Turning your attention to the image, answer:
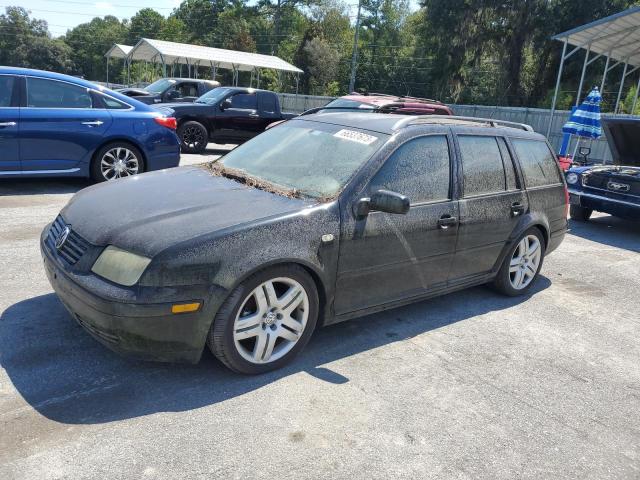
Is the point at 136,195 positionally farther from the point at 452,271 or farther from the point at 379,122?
the point at 452,271

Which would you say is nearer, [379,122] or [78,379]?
[78,379]

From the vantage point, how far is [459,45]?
36344mm

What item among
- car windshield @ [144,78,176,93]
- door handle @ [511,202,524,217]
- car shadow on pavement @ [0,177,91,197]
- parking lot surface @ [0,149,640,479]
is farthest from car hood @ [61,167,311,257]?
car windshield @ [144,78,176,93]

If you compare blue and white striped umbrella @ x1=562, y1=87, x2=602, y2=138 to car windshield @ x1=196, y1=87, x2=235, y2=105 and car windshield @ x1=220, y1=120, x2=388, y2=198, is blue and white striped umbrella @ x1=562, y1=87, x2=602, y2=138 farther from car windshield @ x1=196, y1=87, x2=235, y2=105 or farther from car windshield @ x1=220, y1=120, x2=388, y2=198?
car windshield @ x1=220, y1=120, x2=388, y2=198

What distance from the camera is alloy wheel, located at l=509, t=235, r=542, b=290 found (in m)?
4.94

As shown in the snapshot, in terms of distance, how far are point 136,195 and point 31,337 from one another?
1104 mm

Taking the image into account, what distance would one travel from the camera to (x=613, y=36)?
1666cm

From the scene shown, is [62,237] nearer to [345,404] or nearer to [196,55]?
[345,404]

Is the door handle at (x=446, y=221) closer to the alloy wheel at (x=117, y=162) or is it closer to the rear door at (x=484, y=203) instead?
the rear door at (x=484, y=203)

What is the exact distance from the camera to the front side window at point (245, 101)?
43.6 ft

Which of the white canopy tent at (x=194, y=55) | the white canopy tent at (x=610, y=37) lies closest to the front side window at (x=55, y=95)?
the white canopy tent at (x=610, y=37)

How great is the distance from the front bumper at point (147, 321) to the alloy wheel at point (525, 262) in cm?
306

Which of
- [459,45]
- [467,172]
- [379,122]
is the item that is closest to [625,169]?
[467,172]

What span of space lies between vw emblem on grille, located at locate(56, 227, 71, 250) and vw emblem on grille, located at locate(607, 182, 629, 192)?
7.62 metres
